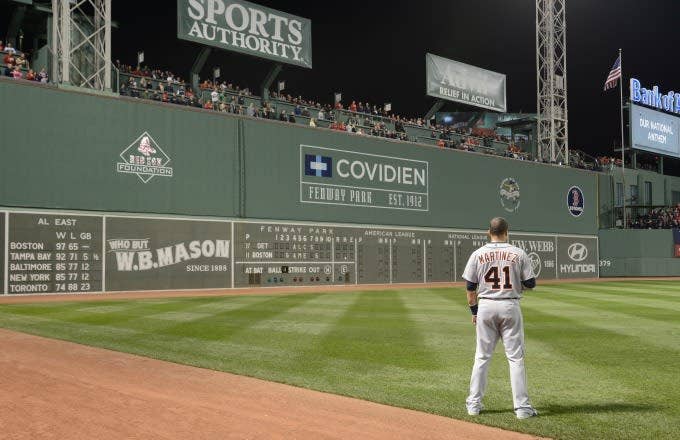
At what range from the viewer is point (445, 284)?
104 ft

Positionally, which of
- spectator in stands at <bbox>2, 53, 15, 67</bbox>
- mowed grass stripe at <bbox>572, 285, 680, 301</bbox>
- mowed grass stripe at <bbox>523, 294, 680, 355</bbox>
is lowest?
mowed grass stripe at <bbox>572, 285, 680, 301</bbox>

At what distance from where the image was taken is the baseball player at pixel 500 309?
573 centimetres

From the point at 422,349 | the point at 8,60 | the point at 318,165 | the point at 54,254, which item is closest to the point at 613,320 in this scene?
the point at 422,349

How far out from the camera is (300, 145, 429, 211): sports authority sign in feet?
93.6

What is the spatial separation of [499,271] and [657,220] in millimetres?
43903

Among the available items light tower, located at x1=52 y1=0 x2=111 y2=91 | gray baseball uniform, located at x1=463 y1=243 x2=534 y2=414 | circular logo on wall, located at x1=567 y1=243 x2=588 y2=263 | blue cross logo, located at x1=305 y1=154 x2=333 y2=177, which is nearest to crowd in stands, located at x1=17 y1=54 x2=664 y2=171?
light tower, located at x1=52 y1=0 x2=111 y2=91

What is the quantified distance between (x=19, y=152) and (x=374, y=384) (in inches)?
709

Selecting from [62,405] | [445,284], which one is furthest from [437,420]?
[445,284]

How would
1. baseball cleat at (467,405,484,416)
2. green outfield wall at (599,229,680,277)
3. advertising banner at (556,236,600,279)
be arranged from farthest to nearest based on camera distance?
green outfield wall at (599,229,680,277) < advertising banner at (556,236,600,279) < baseball cleat at (467,405,484,416)

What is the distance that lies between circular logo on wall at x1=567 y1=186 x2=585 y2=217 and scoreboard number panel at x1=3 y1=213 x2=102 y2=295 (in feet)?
90.5

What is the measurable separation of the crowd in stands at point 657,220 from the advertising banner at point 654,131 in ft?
19.1

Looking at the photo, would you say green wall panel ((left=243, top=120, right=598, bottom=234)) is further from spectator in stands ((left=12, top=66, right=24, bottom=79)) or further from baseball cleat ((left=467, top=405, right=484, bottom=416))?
baseball cleat ((left=467, top=405, right=484, bottom=416))

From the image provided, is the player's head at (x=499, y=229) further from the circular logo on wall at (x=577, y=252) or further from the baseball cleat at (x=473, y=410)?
the circular logo on wall at (x=577, y=252)

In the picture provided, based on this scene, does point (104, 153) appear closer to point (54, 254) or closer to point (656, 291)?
point (54, 254)
